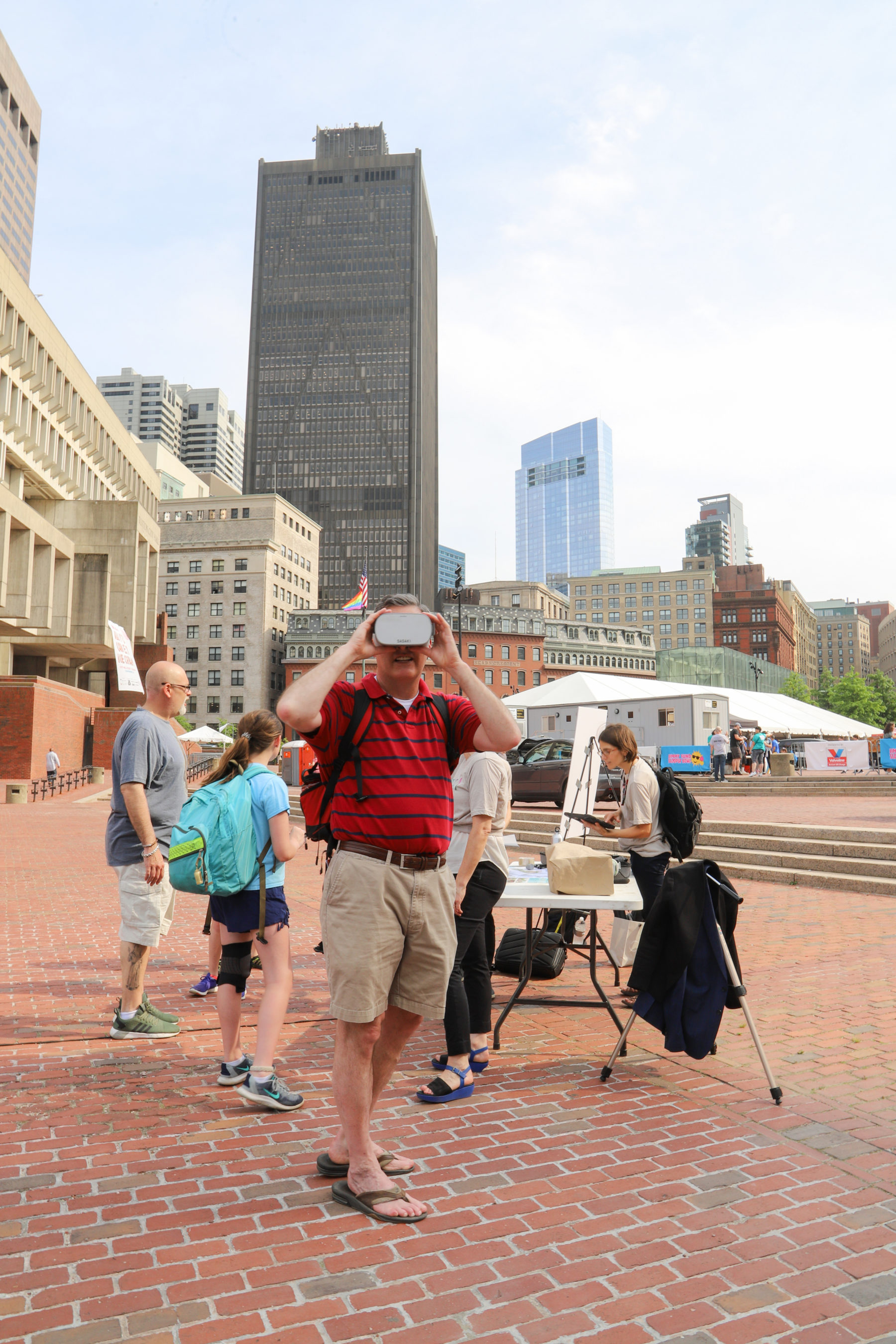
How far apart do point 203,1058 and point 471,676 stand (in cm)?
300

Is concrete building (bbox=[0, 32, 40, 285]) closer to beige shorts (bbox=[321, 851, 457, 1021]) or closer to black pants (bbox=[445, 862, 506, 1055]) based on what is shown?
black pants (bbox=[445, 862, 506, 1055])

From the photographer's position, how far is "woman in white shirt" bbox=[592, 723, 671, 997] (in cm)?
568

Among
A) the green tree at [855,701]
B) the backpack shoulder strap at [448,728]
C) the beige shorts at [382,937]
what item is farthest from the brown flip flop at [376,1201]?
the green tree at [855,701]

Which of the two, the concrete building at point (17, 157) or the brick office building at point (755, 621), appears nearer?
the concrete building at point (17, 157)

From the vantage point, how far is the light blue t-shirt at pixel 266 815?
166 inches

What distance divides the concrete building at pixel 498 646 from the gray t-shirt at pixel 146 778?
86725 millimetres

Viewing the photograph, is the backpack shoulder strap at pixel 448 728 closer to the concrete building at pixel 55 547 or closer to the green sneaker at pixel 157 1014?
the green sneaker at pixel 157 1014

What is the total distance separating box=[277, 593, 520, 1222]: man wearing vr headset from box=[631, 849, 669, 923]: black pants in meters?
2.95

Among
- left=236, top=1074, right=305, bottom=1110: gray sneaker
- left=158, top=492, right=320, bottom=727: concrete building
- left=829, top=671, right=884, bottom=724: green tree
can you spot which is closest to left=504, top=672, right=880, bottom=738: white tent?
left=236, top=1074, right=305, bottom=1110: gray sneaker

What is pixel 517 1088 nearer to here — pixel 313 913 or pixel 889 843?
pixel 313 913

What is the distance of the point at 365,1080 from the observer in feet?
9.92

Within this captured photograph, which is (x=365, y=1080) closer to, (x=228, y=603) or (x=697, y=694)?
(x=697, y=694)

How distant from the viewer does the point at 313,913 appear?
9.51 meters

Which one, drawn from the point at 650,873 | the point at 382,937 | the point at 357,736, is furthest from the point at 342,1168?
the point at 650,873
